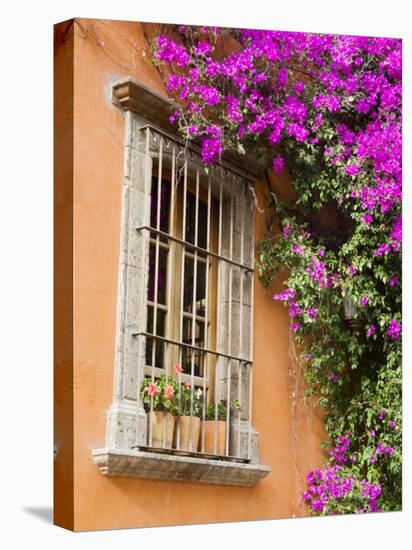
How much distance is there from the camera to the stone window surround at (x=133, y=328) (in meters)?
5.48

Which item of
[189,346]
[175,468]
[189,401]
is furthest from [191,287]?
[175,468]

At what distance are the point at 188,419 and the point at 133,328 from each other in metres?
0.61

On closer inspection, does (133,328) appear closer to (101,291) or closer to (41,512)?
(101,291)

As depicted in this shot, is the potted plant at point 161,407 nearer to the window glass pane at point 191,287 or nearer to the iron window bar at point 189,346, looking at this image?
the iron window bar at point 189,346

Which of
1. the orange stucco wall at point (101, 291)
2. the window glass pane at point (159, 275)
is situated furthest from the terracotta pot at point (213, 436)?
the window glass pane at point (159, 275)

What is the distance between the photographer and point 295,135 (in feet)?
21.4

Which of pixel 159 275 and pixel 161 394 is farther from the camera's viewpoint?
pixel 159 275

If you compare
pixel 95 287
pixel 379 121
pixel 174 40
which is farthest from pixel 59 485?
pixel 379 121

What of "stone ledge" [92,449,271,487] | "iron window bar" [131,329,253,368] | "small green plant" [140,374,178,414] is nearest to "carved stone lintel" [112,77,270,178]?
"iron window bar" [131,329,253,368]

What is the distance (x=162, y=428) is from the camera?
5.72 metres

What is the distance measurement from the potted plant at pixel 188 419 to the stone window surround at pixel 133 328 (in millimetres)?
85

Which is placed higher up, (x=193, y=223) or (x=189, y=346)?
(x=193, y=223)

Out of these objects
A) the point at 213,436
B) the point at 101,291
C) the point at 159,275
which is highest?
the point at 159,275

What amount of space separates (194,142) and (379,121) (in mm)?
1272
